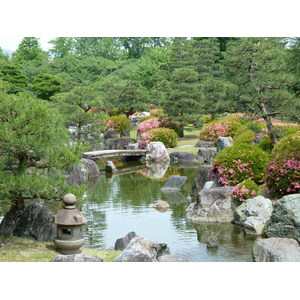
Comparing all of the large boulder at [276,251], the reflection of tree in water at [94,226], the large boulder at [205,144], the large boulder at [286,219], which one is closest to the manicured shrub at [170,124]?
the large boulder at [205,144]

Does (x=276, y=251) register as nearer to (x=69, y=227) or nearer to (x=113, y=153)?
(x=69, y=227)

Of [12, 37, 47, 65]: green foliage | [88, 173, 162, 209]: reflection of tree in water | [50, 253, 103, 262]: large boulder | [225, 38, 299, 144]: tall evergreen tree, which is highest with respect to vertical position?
[12, 37, 47, 65]: green foliage

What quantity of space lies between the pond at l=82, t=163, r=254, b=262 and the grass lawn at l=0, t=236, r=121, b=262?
1.40 metres

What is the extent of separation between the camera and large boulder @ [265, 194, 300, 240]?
817 cm

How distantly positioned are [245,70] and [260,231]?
622cm

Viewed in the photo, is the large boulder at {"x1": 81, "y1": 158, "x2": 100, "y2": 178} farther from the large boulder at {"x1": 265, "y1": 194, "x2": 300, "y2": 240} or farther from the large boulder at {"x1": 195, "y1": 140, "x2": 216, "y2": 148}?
the large boulder at {"x1": 265, "y1": 194, "x2": 300, "y2": 240}

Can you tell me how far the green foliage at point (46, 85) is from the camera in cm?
3456

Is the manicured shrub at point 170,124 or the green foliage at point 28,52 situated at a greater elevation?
the green foliage at point 28,52

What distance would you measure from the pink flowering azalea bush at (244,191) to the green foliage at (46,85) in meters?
26.7

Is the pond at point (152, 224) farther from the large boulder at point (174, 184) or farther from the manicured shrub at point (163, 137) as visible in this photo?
the manicured shrub at point (163, 137)

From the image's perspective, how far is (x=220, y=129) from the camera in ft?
78.3

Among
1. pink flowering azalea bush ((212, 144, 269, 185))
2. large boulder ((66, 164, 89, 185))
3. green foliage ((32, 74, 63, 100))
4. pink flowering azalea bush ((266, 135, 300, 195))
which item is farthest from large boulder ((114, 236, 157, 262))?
green foliage ((32, 74, 63, 100))
